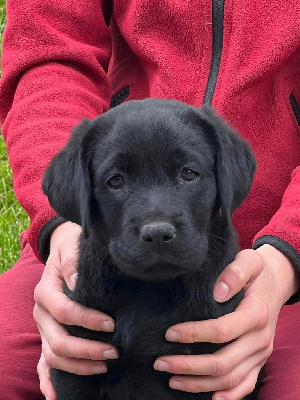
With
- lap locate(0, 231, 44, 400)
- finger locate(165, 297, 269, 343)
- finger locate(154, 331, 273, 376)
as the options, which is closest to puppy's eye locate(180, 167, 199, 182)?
finger locate(165, 297, 269, 343)

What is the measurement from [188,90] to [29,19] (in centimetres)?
78

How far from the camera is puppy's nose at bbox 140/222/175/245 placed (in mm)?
1911

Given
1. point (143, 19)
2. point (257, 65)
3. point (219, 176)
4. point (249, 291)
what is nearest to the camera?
point (219, 176)

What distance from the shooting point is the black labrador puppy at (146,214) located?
6.70 ft

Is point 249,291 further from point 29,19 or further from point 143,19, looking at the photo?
point 29,19

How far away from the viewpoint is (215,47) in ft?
9.07

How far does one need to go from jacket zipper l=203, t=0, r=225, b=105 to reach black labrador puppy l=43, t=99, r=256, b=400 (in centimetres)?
49

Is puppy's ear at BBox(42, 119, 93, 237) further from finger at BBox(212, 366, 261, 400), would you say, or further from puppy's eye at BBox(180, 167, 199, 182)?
finger at BBox(212, 366, 261, 400)

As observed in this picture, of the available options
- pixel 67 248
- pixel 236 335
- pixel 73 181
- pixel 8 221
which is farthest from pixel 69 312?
pixel 8 221

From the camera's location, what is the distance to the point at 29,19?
3.06m

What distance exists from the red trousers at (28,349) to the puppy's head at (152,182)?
550 millimetres

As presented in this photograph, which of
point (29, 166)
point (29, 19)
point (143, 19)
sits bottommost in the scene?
point (29, 166)

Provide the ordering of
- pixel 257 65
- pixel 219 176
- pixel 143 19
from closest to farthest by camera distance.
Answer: pixel 219 176, pixel 257 65, pixel 143 19

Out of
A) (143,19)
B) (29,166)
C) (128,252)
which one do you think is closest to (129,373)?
(128,252)
